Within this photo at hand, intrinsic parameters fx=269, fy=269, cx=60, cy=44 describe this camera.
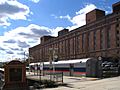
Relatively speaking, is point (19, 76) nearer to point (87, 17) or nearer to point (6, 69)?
point (6, 69)

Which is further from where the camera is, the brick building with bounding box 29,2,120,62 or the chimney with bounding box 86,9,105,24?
the chimney with bounding box 86,9,105,24

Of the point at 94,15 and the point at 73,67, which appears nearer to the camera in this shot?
the point at 73,67

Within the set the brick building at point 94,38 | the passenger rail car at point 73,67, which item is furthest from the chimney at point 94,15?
the passenger rail car at point 73,67

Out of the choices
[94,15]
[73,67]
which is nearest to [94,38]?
[94,15]

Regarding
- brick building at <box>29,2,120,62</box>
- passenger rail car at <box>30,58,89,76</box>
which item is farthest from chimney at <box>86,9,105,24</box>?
passenger rail car at <box>30,58,89,76</box>


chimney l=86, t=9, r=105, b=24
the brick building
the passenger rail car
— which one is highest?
chimney l=86, t=9, r=105, b=24

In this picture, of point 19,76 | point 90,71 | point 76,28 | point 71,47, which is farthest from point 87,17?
point 19,76

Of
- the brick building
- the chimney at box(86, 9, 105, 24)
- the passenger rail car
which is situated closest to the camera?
the passenger rail car

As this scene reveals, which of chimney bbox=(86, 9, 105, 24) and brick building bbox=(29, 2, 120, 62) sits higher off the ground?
chimney bbox=(86, 9, 105, 24)

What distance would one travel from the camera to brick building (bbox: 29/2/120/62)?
102812 mm

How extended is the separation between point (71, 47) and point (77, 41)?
25.7ft

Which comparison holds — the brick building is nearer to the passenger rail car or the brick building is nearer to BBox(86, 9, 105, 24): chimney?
BBox(86, 9, 105, 24): chimney

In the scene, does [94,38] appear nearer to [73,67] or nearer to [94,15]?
[94,15]

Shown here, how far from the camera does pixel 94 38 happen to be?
385 ft
